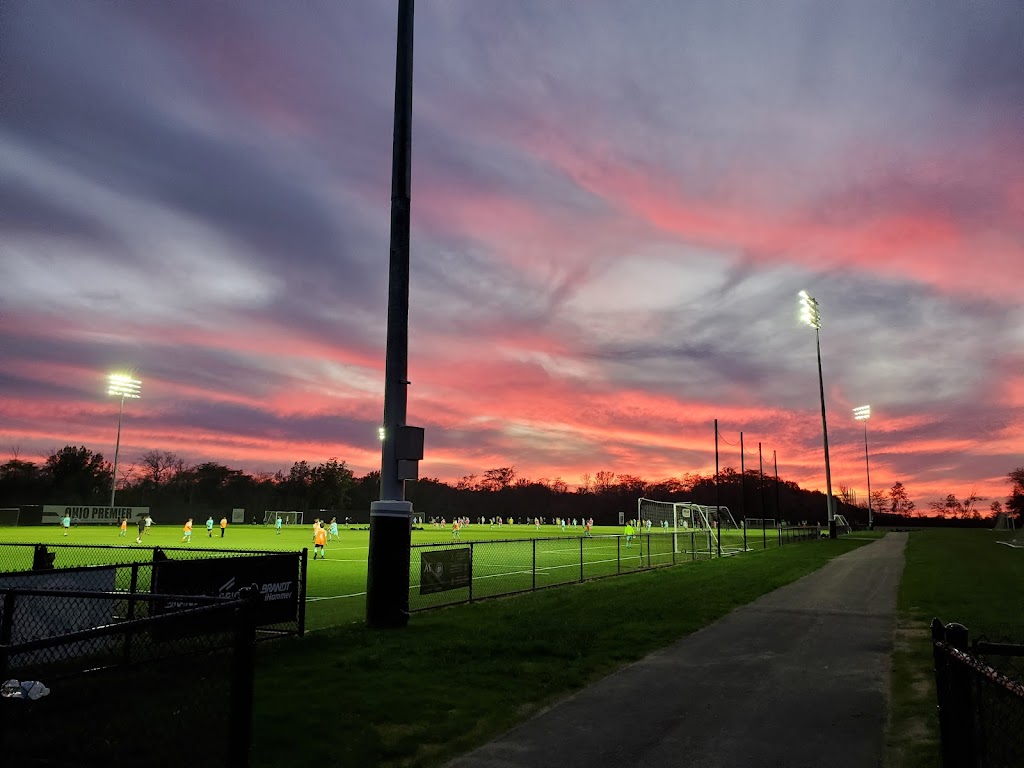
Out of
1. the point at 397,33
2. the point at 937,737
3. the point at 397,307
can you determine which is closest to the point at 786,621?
the point at 937,737

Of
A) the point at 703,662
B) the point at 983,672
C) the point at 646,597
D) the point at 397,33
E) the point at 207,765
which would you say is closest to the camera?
the point at 983,672

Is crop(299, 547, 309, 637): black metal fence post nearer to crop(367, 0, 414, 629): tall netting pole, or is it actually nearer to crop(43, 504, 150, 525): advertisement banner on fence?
crop(367, 0, 414, 629): tall netting pole

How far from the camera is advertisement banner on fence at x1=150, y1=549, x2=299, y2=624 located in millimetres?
10883

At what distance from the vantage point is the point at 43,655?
31.4 feet

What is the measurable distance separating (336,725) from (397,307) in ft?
26.8

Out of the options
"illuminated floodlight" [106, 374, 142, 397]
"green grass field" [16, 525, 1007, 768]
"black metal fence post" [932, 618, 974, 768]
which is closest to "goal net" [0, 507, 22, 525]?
"illuminated floodlight" [106, 374, 142, 397]

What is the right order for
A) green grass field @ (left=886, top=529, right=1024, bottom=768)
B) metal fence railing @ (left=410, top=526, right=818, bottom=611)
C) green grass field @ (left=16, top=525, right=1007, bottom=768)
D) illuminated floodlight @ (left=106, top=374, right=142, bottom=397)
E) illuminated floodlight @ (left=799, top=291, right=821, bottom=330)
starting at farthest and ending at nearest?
illuminated floodlight @ (left=106, top=374, right=142, bottom=397) → illuminated floodlight @ (left=799, top=291, right=821, bottom=330) → metal fence railing @ (left=410, top=526, right=818, bottom=611) → green grass field @ (left=886, top=529, right=1024, bottom=768) → green grass field @ (left=16, top=525, right=1007, bottom=768)

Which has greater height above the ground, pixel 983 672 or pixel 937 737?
pixel 983 672

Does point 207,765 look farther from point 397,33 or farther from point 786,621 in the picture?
point 397,33

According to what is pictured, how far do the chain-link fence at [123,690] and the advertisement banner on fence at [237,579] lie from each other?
1.76ft

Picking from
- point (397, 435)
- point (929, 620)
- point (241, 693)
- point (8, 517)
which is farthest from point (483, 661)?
point (8, 517)

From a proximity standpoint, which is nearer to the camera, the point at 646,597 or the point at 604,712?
the point at 604,712

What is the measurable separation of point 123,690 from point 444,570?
8800 millimetres

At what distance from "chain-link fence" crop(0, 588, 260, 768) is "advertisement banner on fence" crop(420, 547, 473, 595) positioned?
552 cm
